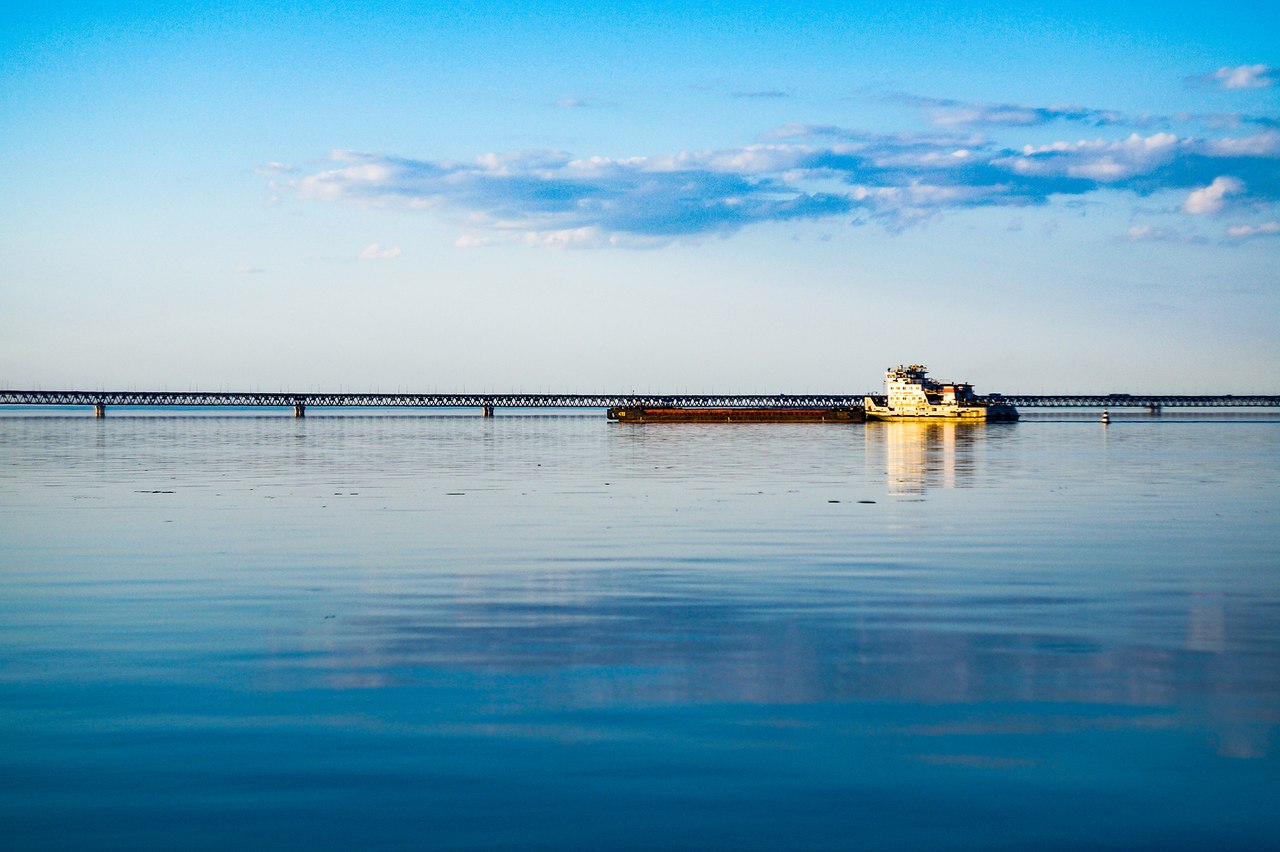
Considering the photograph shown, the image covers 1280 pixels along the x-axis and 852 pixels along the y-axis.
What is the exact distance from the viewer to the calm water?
10711 mm

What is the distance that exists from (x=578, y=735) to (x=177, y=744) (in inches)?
160

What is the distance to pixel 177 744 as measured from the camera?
1277cm

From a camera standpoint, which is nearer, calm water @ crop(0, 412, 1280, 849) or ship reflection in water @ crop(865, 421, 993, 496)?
calm water @ crop(0, 412, 1280, 849)

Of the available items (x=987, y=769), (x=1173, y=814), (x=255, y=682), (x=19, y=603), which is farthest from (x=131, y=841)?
(x=19, y=603)

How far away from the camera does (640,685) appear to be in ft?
51.0

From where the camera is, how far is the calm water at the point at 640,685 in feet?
35.1

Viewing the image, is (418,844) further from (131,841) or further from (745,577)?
(745,577)

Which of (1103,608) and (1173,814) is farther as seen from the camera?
(1103,608)

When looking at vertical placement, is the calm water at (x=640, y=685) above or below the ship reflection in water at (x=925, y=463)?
above

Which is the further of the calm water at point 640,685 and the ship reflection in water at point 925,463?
the ship reflection in water at point 925,463

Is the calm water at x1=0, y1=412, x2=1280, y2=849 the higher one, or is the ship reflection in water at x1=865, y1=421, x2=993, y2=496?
the calm water at x1=0, y1=412, x2=1280, y2=849

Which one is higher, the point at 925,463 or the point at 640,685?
the point at 640,685

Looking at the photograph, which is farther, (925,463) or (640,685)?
(925,463)

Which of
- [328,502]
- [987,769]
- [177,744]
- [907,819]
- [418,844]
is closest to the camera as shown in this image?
[418,844]
